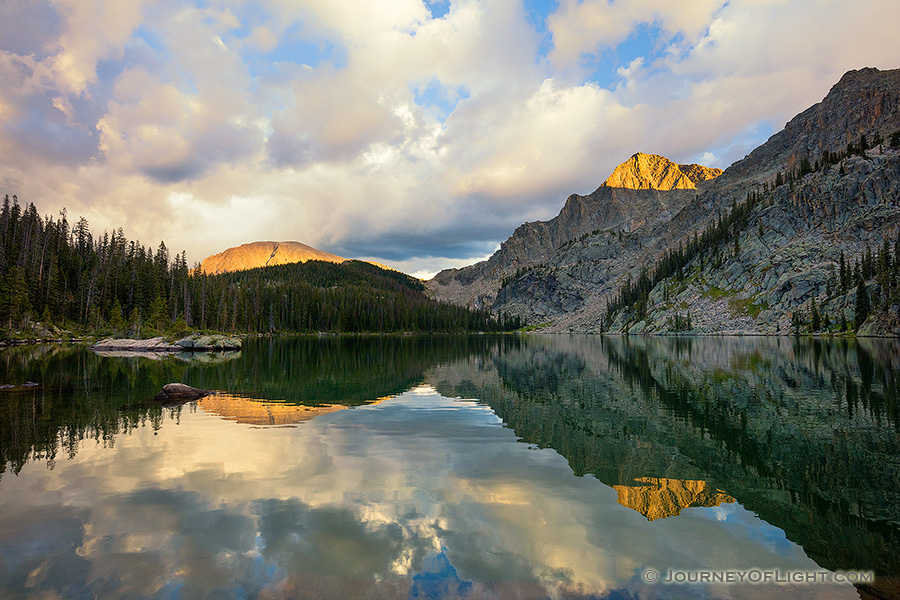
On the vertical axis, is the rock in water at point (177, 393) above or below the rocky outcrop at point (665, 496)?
above

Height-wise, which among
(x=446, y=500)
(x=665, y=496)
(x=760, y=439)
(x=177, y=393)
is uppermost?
(x=177, y=393)

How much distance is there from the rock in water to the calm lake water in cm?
231

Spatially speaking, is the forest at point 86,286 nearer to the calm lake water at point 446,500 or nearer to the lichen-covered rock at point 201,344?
the lichen-covered rock at point 201,344

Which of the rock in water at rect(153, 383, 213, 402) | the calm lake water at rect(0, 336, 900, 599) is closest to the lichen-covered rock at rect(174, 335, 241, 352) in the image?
the calm lake water at rect(0, 336, 900, 599)

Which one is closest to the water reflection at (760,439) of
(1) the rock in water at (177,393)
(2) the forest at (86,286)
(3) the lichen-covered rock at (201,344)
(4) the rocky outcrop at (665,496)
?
(4) the rocky outcrop at (665,496)

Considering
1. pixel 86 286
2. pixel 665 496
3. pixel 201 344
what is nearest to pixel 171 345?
pixel 201 344

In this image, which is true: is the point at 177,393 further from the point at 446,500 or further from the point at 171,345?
the point at 171,345

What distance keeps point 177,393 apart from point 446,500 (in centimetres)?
2605

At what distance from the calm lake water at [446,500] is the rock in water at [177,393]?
231 cm

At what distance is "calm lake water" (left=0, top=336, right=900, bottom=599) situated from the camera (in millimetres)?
8594

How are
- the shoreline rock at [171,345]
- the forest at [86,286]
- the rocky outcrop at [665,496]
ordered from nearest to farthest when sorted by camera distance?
the rocky outcrop at [665,496] < the shoreline rock at [171,345] < the forest at [86,286]

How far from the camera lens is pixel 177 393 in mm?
30156

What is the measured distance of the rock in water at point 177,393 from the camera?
29.6 meters

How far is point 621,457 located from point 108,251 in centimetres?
18919
